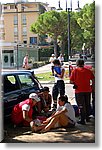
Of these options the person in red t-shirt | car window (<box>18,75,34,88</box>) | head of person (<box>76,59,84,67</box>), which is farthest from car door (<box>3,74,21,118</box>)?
head of person (<box>76,59,84,67</box>)

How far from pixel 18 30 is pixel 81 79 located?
3.73 feet

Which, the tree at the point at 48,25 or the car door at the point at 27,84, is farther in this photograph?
the car door at the point at 27,84

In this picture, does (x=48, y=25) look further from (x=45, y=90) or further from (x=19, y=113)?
(x=19, y=113)

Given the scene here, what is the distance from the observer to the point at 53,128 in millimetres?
5438

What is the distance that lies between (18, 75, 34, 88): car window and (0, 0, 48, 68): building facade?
28cm

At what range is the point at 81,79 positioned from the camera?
221 inches

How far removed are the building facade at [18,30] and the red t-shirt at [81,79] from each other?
0.70 m

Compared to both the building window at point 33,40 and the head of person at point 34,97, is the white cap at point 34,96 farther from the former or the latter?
the building window at point 33,40

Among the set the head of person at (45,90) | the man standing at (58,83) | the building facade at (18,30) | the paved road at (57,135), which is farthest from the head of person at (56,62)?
the paved road at (57,135)

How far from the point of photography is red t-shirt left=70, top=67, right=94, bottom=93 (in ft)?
18.2

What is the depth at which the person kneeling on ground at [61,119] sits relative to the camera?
5406 millimetres

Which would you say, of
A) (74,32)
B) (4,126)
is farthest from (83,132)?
(74,32)

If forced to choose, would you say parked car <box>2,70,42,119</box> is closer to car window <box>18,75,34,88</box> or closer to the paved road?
car window <box>18,75,34,88</box>

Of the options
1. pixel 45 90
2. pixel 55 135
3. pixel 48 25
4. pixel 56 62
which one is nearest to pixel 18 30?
pixel 48 25
